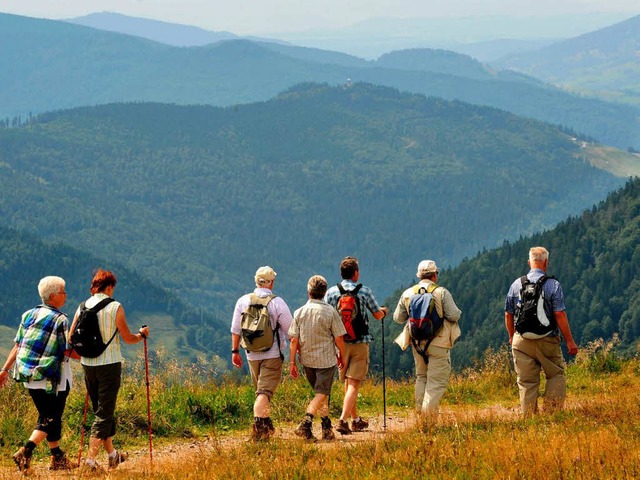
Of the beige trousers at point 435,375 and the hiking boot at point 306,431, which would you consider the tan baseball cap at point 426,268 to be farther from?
the hiking boot at point 306,431

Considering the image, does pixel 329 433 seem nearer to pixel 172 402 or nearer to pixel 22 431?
pixel 172 402

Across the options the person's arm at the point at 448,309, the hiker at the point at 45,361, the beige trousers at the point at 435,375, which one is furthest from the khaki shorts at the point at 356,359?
the hiker at the point at 45,361

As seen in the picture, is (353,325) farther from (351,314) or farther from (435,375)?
(435,375)

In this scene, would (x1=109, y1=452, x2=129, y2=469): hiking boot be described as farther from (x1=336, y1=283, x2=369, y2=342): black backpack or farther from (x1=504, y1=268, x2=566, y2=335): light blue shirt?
(x1=504, y1=268, x2=566, y2=335): light blue shirt

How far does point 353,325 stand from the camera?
1250 cm

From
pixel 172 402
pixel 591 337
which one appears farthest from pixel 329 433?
pixel 591 337

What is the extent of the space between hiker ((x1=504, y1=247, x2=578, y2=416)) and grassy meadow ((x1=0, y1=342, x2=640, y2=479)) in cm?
41

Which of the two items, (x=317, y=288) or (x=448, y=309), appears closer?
(x=317, y=288)

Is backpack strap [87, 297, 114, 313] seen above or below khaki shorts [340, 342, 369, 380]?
above

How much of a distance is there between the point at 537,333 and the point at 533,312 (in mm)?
274

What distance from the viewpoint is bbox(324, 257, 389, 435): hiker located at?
40.8 feet

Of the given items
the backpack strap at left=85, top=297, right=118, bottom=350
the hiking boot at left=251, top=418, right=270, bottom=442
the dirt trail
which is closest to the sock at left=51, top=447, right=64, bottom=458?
the dirt trail

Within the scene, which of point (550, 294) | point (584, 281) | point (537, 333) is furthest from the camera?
point (584, 281)

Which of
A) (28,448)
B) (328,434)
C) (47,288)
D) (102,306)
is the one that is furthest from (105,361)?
(328,434)
